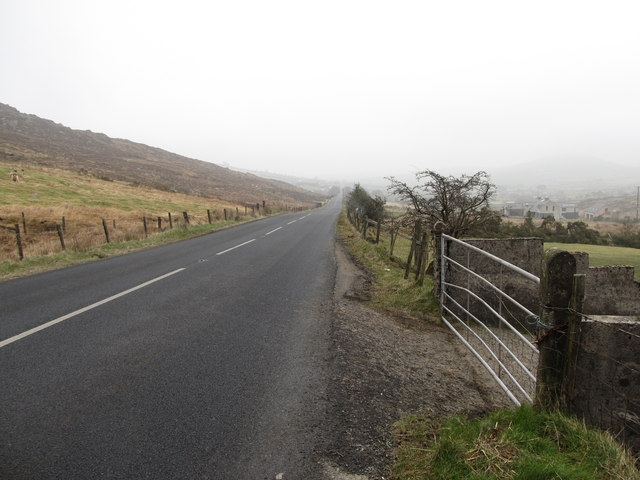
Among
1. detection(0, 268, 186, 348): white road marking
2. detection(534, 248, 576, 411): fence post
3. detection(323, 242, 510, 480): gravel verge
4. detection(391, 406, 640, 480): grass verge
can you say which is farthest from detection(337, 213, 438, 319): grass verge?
detection(0, 268, 186, 348): white road marking

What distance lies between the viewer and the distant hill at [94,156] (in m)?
63.0

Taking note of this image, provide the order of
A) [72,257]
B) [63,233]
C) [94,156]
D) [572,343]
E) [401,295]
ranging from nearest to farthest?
[572,343] → [401,295] → [72,257] → [63,233] → [94,156]

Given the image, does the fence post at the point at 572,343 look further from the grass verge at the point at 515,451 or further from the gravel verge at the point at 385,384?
the gravel verge at the point at 385,384

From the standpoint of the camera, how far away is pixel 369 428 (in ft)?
10.7

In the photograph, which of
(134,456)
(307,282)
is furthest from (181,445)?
(307,282)

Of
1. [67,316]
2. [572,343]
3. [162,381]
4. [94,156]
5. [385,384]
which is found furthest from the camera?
[94,156]

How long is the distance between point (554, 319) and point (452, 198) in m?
9.11

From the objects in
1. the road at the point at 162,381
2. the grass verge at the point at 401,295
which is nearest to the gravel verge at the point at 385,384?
the road at the point at 162,381

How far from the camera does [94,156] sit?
8444cm

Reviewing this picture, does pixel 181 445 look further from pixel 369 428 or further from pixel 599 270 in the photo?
pixel 599 270

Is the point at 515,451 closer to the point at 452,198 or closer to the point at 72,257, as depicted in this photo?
the point at 452,198

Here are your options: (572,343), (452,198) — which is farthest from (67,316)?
(452,198)

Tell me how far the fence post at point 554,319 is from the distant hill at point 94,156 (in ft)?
196

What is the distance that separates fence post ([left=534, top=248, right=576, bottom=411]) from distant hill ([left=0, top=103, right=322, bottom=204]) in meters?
59.7
